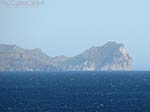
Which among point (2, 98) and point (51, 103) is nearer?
point (51, 103)

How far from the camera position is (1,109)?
99625mm

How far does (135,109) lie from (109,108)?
4.99 metres

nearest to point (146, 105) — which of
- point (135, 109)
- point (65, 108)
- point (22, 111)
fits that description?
point (135, 109)

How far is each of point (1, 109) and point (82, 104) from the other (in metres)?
17.9

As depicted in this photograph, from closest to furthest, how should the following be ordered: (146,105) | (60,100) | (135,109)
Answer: (135,109)
(146,105)
(60,100)

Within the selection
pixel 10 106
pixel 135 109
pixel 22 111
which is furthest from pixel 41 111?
pixel 135 109

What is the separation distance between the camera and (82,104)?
10888 cm

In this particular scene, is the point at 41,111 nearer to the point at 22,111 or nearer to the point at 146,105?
the point at 22,111

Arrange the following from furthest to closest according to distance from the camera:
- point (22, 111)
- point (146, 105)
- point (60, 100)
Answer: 1. point (60, 100)
2. point (146, 105)
3. point (22, 111)

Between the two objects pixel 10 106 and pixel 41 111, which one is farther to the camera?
pixel 10 106

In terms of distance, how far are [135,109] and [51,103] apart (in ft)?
65.2

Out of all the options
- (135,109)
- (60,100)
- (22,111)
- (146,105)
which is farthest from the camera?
(60,100)

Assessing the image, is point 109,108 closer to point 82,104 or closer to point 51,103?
point 82,104

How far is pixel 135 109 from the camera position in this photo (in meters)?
101
